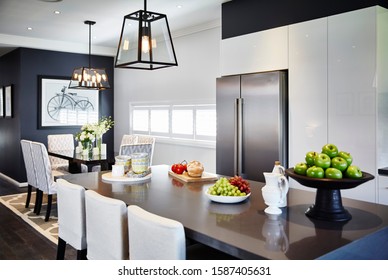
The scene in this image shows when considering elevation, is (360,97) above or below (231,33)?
below

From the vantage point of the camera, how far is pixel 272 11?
12.7ft

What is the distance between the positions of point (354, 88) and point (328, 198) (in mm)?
1600

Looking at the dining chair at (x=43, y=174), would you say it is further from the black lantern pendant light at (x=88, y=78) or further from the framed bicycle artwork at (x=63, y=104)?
the framed bicycle artwork at (x=63, y=104)

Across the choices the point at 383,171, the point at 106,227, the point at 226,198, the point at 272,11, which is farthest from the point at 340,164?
the point at 272,11

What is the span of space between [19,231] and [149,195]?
2617 mm

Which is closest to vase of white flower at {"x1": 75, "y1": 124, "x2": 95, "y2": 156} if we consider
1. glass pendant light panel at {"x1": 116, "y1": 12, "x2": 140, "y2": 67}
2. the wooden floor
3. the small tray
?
the wooden floor

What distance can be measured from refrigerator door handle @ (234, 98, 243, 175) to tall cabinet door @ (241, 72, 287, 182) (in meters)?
0.03

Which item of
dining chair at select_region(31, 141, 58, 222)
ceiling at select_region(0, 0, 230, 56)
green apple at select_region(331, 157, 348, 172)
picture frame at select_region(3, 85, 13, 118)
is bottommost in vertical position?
dining chair at select_region(31, 141, 58, 222)

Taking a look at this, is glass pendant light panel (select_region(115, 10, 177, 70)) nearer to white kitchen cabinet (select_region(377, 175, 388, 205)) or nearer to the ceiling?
the ceiling

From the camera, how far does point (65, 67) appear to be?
22.1 ft

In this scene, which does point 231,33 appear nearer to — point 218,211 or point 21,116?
point 218,211

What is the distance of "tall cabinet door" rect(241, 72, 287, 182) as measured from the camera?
343cm

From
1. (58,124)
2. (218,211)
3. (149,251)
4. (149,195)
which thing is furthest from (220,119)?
(58,124)
